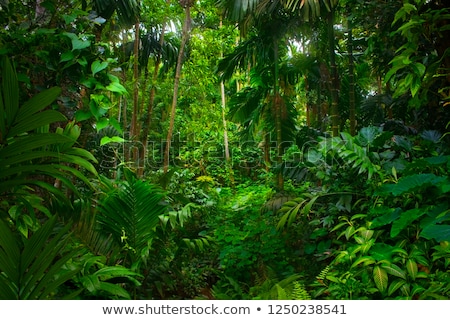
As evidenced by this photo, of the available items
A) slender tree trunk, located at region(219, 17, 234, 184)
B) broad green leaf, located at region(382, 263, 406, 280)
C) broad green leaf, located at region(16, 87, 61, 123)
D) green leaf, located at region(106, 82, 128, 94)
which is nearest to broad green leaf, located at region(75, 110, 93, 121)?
green leaf, located at region(106, 82, 128, 94)

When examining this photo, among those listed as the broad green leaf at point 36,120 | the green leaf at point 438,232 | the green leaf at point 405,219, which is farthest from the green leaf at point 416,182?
the broad green leaf at point 36,120

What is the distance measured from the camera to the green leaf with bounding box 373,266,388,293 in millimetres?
1912

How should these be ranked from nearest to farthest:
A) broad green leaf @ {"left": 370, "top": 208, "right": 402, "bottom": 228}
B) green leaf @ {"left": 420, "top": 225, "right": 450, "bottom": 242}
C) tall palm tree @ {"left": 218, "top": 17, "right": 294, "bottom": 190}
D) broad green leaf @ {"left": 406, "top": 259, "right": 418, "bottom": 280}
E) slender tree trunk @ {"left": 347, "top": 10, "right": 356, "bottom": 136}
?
green leaf @ {"left": 420, "top": 225, "right": 450, "bottom": 242} < broad green leaf @ {"left": 406, "top": 259, "right": 418, "bottom": 280} < broad green leaf @ {"left": 370, "top": 208, "right": 402, "bottom": 228} < slender tree trunk @ {"left": 347, "top": 10, "right": 356, "bottom": 136} < tall palm tree @ {"left": 218, "top": 17, "right": 294, "bottom": 190}

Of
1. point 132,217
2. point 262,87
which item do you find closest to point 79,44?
point 132,217

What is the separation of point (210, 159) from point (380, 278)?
5.48 ft

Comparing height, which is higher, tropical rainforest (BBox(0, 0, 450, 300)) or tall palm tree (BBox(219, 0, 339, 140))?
tall palm tree (BBox(219, 0, 339, 140))

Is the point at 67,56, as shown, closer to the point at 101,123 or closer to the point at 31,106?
the point at 101,123

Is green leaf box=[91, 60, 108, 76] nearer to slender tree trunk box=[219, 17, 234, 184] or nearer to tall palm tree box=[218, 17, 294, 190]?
slender tree trunk box=[219, 17, 234, 184]

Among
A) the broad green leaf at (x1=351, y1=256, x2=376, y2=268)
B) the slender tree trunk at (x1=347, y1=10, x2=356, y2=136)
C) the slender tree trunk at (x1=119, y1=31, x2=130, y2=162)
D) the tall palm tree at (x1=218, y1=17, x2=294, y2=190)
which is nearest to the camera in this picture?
the broad green leaf at (x1=351, y1=256, x2=376, y2=268)

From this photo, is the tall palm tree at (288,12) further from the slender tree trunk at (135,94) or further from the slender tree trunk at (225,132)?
the slender tree trunk at (135,94)

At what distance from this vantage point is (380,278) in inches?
76.0

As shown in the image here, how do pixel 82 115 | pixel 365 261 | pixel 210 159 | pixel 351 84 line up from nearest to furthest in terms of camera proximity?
pixel 365 261 < pixel 82 115 < pixel 210 159 < pixel 351 84

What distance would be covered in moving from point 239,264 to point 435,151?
1.39 metres
